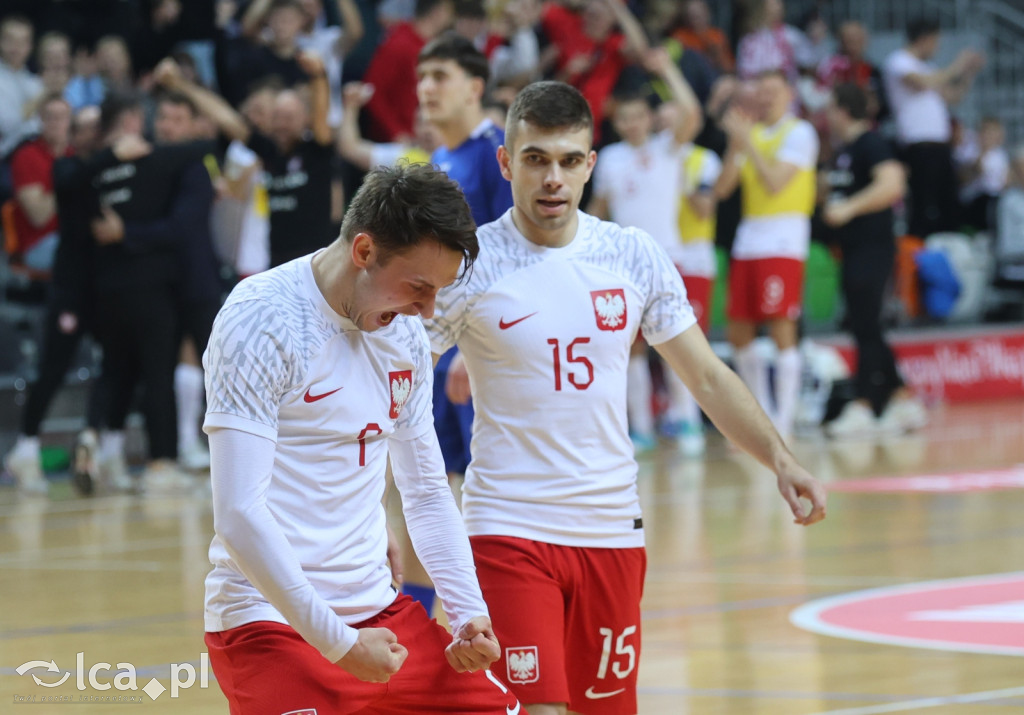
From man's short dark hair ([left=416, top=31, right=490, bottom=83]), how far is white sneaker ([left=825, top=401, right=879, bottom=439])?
7.67 m

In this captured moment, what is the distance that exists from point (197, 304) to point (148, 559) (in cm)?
339

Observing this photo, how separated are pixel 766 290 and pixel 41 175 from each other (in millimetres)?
5466

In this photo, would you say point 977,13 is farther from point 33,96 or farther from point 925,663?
point 925,663

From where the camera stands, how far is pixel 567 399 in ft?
13.9

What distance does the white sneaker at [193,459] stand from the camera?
11.6 meters

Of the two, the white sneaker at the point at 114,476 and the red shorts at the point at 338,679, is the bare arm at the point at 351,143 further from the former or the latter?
the red shorts at the point at 338,679

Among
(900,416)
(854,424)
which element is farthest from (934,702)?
(900,416)

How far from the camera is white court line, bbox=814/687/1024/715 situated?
16.0 ft

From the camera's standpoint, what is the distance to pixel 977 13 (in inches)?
840

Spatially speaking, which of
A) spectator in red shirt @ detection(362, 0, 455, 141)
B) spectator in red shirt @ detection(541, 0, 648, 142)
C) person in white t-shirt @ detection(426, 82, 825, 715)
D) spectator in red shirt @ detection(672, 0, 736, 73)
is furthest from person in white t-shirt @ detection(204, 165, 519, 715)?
spectator in red shirt @ detection(672, 0, 736, 73)

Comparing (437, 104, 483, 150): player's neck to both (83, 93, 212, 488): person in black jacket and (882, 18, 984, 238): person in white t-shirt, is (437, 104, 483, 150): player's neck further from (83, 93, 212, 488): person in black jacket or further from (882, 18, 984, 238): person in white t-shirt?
(882, 18, 984, 238): person in white t-shirt

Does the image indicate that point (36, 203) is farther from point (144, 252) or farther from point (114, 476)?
point (114, 476)

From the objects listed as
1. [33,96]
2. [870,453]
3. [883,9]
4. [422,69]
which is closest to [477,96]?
[422,69]

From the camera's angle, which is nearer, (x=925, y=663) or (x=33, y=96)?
(x=925, y=663)
